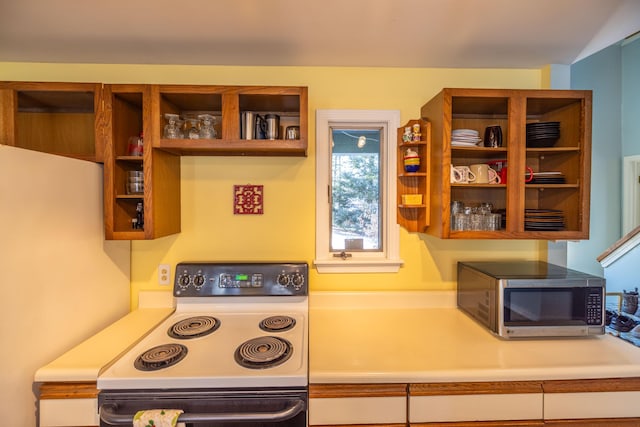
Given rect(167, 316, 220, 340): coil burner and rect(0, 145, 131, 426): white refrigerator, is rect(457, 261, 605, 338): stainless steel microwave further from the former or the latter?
rect(0, 145, 131, 426): white refrigerator

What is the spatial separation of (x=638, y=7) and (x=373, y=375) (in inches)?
74.1

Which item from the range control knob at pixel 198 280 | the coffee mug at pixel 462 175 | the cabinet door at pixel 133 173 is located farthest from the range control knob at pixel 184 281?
the coffee mug at pixel 462 175

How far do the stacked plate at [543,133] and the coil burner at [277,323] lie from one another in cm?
156

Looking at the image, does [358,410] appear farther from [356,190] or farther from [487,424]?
[356,190]

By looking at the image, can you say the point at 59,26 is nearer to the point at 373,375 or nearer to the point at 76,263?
the point at 76,263

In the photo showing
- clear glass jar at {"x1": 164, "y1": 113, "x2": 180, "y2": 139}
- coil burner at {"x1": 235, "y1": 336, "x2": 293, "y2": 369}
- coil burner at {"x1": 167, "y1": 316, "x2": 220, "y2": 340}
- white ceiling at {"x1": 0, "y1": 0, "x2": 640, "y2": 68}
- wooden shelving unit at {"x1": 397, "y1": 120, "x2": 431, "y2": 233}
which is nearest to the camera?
coil burner at {"x1": 235, "y1": 336, "x2": 293, "y2": 369}

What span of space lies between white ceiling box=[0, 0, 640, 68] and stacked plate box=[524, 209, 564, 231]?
0.87 m

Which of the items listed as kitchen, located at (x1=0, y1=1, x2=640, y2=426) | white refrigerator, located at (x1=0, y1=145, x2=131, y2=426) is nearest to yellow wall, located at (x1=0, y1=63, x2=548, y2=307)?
kitchen, located at (x1=0, y1=1, x2=640, y2=426)

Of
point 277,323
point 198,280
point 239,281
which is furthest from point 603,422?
point 198,280

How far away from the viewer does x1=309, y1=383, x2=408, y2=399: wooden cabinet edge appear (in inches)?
41.4

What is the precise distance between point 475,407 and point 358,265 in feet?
2.74

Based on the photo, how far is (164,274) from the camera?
1685mm

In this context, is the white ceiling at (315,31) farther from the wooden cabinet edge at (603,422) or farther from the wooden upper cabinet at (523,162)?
the wooden cabinet edge at (603,422)

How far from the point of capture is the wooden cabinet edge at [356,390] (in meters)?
1.05
